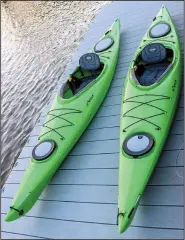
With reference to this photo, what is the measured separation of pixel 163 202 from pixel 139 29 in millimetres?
3704

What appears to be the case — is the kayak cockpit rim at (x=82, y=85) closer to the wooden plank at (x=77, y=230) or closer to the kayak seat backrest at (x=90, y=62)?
the kayak seat backrest at (x=90, y=62)

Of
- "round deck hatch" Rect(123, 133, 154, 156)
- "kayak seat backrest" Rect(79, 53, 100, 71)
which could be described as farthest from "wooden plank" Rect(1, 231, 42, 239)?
"kayak seat backrest" Rect(79, 53, 100, 71)

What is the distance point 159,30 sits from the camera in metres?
4.67

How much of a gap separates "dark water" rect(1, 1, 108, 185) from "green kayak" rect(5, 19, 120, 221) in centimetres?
161

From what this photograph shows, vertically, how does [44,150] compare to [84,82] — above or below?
below

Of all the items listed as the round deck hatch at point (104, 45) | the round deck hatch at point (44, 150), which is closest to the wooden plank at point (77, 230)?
the round deck hatch at point (44, 150)

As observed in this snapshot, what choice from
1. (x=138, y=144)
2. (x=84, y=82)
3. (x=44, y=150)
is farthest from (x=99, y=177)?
(x=84, y=82)

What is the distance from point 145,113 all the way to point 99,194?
98 centimetres

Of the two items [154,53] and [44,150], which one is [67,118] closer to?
[44,150]

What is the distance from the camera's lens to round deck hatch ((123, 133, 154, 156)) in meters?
2.90

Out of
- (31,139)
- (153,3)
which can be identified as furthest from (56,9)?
(31,139)

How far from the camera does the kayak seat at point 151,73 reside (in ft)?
13.0

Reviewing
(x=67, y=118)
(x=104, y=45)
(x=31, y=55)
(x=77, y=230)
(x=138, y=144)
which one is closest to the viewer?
(x=77, y=230)

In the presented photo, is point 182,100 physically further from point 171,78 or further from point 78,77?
point 78,77
